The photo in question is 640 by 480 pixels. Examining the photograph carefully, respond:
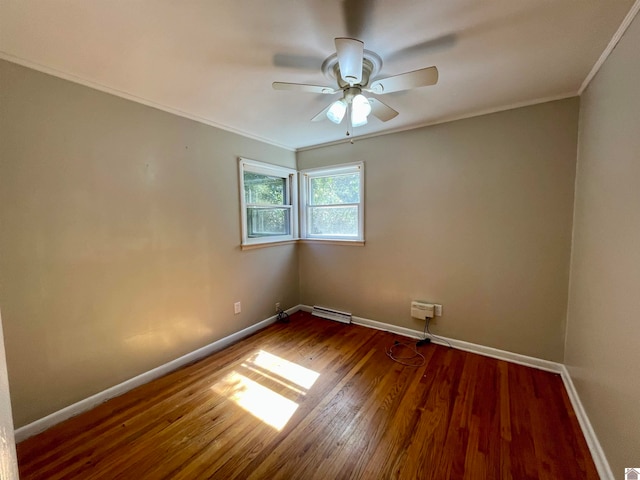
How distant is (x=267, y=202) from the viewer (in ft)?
11.3

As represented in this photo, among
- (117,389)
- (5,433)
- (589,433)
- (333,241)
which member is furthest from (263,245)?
(589,433)

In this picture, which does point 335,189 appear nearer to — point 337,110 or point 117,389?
point 337,110

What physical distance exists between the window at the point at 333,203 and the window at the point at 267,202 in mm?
171

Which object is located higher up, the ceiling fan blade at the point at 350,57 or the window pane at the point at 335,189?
the ceiling fan blade at the point at 350,57

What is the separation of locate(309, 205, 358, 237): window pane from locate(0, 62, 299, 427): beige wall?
→ 1.29 meters

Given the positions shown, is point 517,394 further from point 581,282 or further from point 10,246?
point 10,246

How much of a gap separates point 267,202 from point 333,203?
33.9 inches

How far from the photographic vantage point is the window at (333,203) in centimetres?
332

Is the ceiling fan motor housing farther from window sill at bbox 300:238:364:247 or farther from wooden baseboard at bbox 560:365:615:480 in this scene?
wooden baseboard at bbox 560:365:615:480

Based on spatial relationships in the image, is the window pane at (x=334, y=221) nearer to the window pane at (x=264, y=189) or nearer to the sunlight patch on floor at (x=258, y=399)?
the window pane at (x=264, y=189)

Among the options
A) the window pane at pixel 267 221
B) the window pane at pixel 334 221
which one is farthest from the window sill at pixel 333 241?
the window pane at pixel 267 221

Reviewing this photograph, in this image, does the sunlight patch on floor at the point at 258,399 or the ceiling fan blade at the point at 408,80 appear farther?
the sunlight patch on floor at the point at 258,399

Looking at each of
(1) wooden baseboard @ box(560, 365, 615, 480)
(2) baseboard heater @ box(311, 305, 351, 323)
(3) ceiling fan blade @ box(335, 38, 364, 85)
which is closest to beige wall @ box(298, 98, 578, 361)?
(2) baseboard heater @ box(311, 305, 351, 323)

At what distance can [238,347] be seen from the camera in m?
2.83
